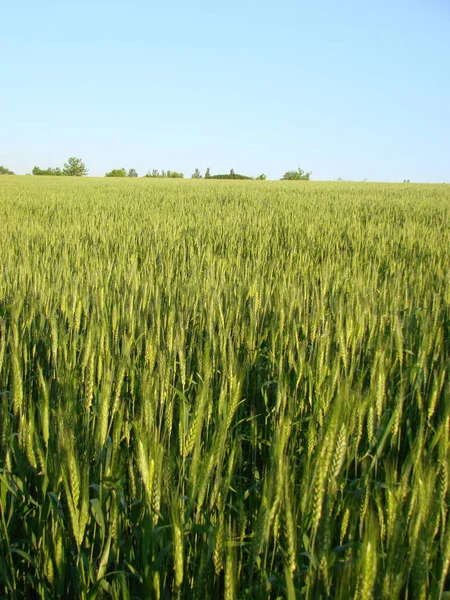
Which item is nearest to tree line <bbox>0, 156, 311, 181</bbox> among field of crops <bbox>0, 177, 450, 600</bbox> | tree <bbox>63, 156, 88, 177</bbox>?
tree <bbox>63, 156, 88, 177</bbox>

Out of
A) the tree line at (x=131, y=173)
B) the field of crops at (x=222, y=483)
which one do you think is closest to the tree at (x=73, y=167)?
the tree line at (x=131, y=173)

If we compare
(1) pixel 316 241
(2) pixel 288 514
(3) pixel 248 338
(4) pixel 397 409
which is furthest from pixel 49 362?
(1) pixel 316 241

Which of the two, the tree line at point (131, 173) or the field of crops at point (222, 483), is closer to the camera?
the field of crops at point (222, 483)

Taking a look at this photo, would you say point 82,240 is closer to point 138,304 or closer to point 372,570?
point 138,304

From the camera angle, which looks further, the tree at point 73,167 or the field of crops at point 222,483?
the tree at point 73,167

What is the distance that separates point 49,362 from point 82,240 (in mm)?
3353

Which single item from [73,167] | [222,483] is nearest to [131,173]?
[73,167]

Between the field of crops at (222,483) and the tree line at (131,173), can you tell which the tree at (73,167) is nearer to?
the tree line at (131,173)

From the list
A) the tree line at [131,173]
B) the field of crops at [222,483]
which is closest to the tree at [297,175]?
the tree line at [131,173]

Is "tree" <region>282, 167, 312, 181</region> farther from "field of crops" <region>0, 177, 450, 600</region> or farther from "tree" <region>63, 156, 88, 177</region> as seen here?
"field of crops" <region>0, 177, 450, 600</region>

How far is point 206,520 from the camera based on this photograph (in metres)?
1.03

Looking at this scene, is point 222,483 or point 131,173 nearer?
point 222,483

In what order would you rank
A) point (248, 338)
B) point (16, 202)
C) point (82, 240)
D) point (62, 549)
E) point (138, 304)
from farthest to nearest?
1. point (16, 202)
2. point (82, 240)
3. point (138, 304)
4. point (248, 338)
5. point (62, 549)

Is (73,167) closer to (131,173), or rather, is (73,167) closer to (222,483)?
(131,173)
